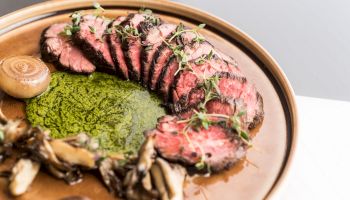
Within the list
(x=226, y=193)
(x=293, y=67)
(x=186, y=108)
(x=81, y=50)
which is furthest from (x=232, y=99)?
(x=293, y=67)

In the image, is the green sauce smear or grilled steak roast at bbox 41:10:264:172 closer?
grilled steak roast at bbox 41:10:264:172

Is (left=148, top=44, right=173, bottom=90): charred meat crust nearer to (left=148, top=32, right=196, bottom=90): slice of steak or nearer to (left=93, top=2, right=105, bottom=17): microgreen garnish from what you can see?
(left=148, top=32, right=196, bottom=90): slice of steak

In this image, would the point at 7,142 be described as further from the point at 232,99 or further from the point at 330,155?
the point at 330,155

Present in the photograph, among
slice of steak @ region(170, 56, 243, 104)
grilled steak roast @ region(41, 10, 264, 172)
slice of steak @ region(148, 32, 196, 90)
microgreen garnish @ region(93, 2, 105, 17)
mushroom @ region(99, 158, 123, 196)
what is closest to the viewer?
mushroom @ region(99, 158, 123, 196)

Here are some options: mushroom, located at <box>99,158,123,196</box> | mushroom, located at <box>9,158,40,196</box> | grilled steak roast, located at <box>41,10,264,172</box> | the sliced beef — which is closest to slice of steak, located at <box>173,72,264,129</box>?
grilled steak roast, located at <box>41,10,264,172</box>

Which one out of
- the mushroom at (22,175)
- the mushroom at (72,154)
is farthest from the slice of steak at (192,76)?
the mushroom at (22,175)

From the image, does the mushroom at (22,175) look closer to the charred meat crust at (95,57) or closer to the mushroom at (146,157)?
the mushroom at (146,157)
